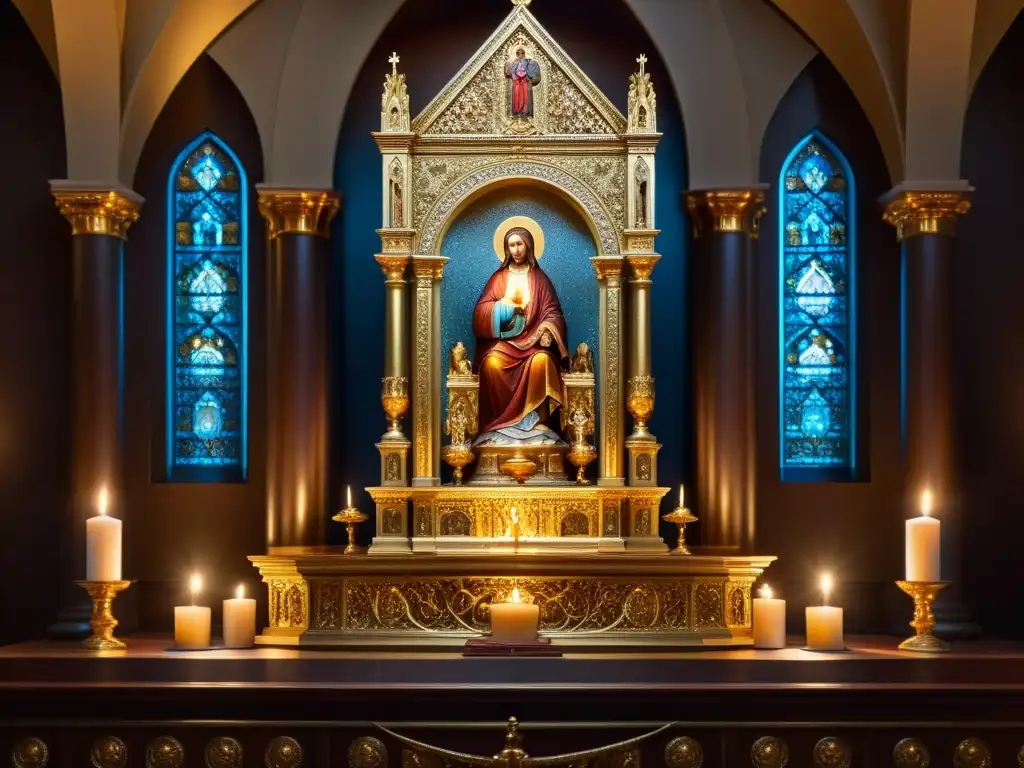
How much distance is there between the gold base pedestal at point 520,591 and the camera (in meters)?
10.0

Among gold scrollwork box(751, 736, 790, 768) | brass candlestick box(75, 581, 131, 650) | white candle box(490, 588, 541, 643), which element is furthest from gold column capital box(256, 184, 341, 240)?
gold scrollwork box(751, 736, 790, 768)

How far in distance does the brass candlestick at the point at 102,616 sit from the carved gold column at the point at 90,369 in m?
1.11

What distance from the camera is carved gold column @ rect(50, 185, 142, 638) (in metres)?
11.2

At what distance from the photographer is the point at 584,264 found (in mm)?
11656

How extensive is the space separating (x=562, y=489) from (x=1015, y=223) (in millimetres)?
4467

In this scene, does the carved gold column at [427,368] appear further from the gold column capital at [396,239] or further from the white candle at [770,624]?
the white candle at [770,624]

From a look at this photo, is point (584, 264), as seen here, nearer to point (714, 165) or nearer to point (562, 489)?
point (714, 165)

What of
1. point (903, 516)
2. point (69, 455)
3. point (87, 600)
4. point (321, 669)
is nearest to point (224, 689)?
point (321, 669)

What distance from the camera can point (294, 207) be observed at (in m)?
11.5

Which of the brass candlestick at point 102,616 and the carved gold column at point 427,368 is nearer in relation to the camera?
the brass candlestick at point 102,616

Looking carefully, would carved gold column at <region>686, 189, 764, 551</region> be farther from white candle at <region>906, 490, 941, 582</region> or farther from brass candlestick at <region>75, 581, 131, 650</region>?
brass candlestick at <region>75, 581, 131, 650</region>

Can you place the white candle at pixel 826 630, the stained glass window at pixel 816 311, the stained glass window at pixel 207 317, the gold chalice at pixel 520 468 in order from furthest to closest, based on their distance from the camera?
the stained glass window at pixel 207 317, the stained glass window at pixel 816 311, the gold chalice at pixel 520 468, the white candle at pixel 826 630

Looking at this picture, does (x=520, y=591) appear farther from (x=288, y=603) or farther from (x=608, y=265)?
(x=608, y=265)

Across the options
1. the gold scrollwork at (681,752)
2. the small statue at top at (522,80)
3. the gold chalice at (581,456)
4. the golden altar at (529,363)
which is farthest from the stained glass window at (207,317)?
the gold scrollwork at (681,752)
